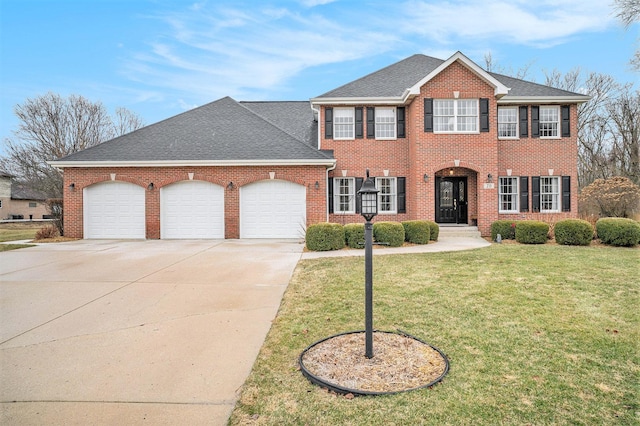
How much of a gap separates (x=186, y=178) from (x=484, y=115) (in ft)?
41.4

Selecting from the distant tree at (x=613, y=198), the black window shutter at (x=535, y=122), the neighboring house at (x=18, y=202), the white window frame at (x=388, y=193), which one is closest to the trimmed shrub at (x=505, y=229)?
the white window frame at (x=388, y=193)

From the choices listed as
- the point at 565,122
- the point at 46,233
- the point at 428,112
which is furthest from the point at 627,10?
the point at 46,233

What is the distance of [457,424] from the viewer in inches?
96.2

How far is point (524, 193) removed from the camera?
15.1 meters

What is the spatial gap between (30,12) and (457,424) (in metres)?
10.8

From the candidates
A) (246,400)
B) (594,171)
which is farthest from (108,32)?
(594,171)

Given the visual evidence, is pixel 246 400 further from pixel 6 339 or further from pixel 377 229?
pixel 377 229

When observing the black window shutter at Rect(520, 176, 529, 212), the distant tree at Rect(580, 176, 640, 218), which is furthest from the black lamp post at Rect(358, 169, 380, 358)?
the distant tree at Rect(580, 176, 640, 218)

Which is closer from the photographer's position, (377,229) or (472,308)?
(472,308)

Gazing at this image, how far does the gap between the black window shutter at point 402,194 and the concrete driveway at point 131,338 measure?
7.99 metres

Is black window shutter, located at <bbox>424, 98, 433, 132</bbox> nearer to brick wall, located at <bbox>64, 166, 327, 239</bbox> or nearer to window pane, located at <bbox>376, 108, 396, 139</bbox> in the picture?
window pane, located at <bbox>376, 108, 396, 139</bbox>

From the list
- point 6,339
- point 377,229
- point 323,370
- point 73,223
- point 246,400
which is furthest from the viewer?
point 73,223

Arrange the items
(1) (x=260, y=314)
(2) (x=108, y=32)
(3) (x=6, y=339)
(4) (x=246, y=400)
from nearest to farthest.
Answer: (4) (x=246, y=400) < (3) (x=6, y=339) < (1) (x=260, y=314) < (2) (x=108, y=32)

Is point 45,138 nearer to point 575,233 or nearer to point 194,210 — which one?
point 194,210
